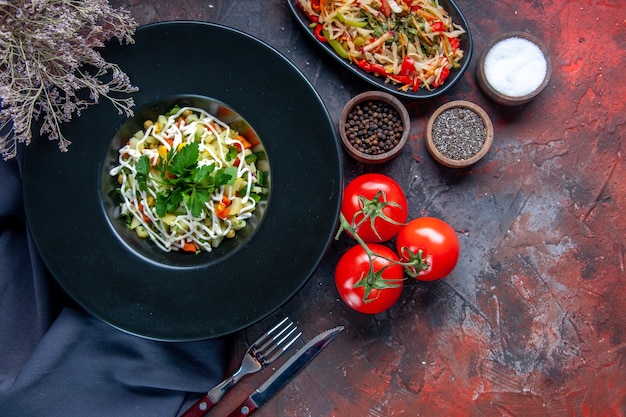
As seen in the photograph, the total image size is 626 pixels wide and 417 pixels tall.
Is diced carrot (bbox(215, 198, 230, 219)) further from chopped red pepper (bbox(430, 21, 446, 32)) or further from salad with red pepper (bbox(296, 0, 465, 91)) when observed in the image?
chopped red pepper (bbox(430, 21, 446, 32))

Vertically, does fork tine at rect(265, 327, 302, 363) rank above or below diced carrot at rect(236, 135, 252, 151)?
below

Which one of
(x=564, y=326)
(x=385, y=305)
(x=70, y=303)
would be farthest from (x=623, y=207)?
(x=70, y=303)

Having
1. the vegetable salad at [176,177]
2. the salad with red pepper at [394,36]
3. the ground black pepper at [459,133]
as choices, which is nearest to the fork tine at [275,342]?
the vegetable salad at [176,177]

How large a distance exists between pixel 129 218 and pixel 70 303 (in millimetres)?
477

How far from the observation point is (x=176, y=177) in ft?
7.46

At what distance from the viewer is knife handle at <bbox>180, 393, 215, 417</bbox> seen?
2.47 meters

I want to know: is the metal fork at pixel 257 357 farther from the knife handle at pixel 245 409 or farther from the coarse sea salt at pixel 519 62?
the coarse sea salt at pixel 519 62

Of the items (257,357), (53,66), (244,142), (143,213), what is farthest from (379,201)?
(53,66)

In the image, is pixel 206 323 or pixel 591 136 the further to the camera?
pixel 591 136

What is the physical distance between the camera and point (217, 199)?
2346mm

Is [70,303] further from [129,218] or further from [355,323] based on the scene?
[355,323]

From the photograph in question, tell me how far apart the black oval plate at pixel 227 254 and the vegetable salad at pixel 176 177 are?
0.11 meters

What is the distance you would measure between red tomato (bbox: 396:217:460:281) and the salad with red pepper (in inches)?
23.0

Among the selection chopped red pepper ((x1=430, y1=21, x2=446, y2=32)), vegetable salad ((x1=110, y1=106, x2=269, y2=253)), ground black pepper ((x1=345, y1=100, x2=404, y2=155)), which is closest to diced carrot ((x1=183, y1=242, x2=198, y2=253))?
vegetable salad ((x1=110, y1=106, x2=269, y2=253))
